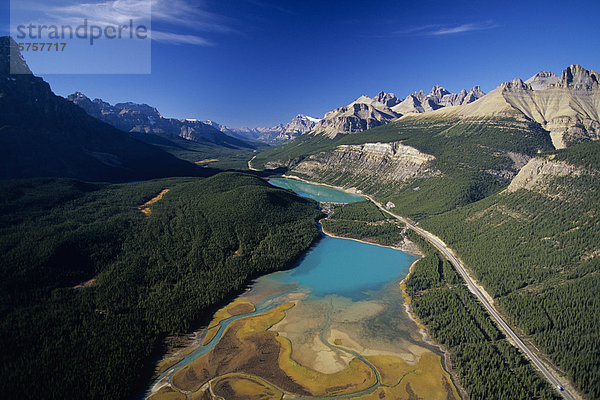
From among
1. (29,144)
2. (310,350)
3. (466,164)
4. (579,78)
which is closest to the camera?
(310,350)

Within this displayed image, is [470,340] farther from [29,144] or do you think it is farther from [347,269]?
[29,144]

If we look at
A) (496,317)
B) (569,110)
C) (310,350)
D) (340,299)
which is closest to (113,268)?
(310,350)

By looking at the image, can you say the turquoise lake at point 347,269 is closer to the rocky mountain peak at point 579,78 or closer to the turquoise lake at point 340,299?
the turquoise lake at point 340,299

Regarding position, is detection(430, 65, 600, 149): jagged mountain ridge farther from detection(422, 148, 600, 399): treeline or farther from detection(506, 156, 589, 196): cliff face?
detection(422, 148, 600, 399): treeline

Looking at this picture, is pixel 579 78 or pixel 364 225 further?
pixel 579 78

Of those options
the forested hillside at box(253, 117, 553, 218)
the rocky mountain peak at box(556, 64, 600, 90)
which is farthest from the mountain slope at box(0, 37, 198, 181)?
the rocky mountain peak at box(556, 64, 600, 90)

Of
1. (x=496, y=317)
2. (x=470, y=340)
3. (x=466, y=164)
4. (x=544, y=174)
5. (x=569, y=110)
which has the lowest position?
(x=470, y=340)

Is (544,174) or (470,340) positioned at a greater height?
A: (544,174)
